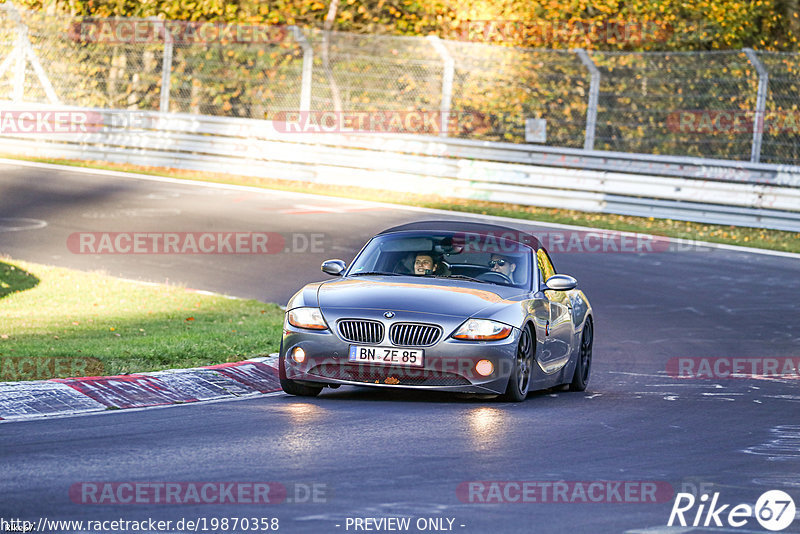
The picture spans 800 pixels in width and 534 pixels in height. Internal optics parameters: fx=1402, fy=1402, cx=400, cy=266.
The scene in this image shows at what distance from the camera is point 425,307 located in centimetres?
1007

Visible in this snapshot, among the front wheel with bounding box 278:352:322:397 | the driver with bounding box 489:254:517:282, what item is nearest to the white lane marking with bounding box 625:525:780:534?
the front wheel with bounding box 278:352:322:397

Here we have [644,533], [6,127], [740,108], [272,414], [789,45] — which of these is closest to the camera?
[644,533]

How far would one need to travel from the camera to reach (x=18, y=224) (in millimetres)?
21031

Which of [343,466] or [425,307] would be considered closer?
[343,466]

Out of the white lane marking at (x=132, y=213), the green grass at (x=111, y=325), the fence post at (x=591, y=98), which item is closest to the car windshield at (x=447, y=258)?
the green grass at (x=111, y=325)

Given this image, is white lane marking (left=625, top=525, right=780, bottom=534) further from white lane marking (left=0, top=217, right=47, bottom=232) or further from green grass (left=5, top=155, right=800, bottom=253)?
green grass (left=5, top=155, right=800, bottom=253)

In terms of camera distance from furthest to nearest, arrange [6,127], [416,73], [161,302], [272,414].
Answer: [6,127], [416,73], [161,302], [272,414]

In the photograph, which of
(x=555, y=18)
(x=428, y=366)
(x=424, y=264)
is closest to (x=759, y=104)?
(x=555, y=18)

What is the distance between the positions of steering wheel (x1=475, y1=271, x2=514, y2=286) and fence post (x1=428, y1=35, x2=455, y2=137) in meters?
16.1

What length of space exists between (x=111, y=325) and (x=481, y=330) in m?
4.84

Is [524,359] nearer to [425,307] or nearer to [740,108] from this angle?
[425,307]

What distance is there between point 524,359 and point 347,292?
4.65ft

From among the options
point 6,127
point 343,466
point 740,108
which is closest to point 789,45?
point 740,108

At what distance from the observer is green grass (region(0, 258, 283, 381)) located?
36.0 ft
